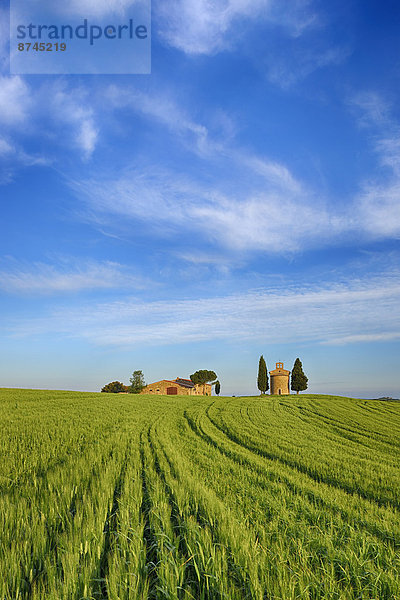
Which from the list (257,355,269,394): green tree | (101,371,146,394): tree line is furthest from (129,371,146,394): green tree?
(257,355,269,394): green tree

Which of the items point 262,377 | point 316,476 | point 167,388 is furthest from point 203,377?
point 316,476

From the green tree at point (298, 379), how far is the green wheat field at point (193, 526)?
262 ft

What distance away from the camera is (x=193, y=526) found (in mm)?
4109

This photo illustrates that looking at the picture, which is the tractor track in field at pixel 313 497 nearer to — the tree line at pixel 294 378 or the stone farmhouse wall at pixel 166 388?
the tree line at pixel 294 378

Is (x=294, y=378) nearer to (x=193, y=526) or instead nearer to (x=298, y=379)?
(x=298, y=379)

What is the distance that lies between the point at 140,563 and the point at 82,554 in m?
0.64

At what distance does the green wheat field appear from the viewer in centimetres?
312

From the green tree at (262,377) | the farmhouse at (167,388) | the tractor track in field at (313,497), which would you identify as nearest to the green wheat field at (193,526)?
the tractor track in field at (313,497)

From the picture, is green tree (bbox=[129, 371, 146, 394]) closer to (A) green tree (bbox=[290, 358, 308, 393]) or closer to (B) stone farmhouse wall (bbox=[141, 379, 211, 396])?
(B) stone farmhouse wall (bbox=[141, 379, 211, 396])

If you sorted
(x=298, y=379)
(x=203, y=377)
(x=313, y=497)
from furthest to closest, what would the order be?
1. (x=203, y=377)
2. (x=298, y=379)
3. (x=313, y=497)

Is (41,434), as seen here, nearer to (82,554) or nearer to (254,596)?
(82,554)

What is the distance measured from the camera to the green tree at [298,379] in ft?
286

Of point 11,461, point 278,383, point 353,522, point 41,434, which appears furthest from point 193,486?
point 278,383

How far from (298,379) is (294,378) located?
1077 mm
